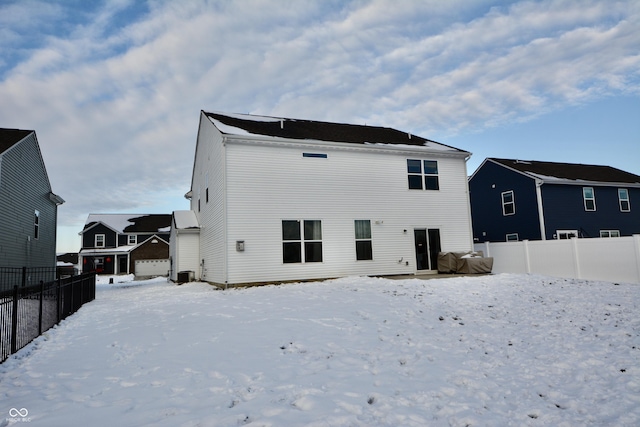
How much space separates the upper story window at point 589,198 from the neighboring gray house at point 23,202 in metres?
32.6

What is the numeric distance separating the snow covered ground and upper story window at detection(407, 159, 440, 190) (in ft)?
28.0

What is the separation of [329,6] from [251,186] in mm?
7924

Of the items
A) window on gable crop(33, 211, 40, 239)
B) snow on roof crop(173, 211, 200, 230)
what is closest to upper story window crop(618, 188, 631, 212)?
snow on roof crop(173, 211, 200, 230)

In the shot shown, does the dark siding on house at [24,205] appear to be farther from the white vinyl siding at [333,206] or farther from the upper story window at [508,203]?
the upper story window at [508,203]

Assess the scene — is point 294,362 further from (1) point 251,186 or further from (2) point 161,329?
(1) point 251,186

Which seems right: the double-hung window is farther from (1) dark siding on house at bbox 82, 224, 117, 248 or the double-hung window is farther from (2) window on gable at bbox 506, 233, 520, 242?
(1) dark siding on house at bbox 82, 224, 117, 248

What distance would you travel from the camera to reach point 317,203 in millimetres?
16141

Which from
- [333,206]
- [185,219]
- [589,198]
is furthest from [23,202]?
[589,198]

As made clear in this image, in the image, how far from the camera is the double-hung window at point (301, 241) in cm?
1548

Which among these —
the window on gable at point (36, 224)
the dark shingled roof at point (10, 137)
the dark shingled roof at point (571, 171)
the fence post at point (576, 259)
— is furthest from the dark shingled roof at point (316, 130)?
the window on gable at point (36, 224)

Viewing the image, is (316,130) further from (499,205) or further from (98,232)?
(98,232)

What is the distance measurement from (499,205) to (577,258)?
11.9 m

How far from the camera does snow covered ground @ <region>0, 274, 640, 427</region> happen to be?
13.6 feet

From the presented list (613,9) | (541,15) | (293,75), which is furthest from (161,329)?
(613,9)
